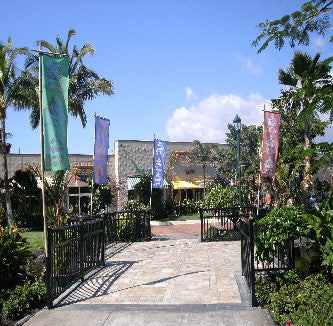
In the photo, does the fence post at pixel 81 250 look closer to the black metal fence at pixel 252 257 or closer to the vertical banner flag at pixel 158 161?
the black metal fence at pixel 252 257

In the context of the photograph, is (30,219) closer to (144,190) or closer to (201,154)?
(144,190)

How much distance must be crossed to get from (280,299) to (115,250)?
21.4 ft

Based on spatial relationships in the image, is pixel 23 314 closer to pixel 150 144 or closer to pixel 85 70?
pixel 85 70

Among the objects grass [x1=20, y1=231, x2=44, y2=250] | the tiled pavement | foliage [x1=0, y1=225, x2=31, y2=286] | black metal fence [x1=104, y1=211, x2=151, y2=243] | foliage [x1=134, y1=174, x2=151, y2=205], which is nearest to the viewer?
the tiled pavement

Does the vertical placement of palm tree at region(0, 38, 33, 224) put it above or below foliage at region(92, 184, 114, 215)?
above

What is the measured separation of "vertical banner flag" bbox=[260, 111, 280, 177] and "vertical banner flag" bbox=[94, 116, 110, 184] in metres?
4.71

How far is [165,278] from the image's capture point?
700 cm

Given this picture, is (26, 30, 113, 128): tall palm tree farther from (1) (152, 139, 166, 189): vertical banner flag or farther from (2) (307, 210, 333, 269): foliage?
(2) (307, 210, 333, 269): foliage

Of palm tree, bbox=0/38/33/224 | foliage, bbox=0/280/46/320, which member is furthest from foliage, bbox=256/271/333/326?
palm tree, bbox=0/38/33/224

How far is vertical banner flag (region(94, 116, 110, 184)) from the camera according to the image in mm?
10539

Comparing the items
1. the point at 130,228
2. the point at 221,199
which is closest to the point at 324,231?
the point at 130,228

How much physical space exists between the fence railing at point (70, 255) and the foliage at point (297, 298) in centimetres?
310

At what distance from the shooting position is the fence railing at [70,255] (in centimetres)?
561

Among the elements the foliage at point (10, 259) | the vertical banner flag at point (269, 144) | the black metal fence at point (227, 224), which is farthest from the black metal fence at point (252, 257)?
the black metal fence at point (227, 224)
